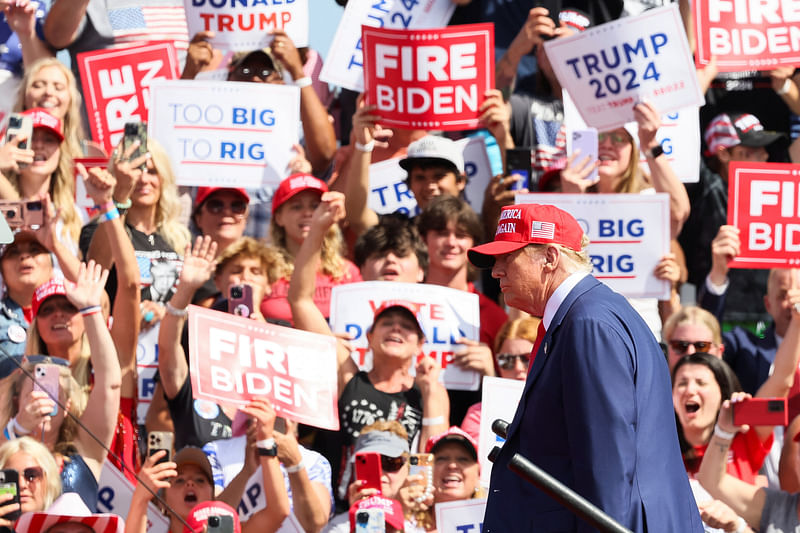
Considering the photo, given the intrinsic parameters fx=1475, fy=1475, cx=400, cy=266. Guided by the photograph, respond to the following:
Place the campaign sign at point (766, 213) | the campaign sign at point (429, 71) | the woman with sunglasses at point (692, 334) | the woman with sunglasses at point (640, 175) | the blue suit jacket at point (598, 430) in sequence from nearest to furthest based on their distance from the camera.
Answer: the blue suit jacket at point (598, 430) → the woman with sunglasses at point (692, 334) → the campaign sign at point (766, 213) → the woman with sunglasses at point (640, 175) → the campaign sign at point (429, 71)

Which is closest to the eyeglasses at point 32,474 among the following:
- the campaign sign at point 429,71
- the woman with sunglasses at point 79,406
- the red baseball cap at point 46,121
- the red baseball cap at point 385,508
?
the woman with sunglasses at point 79,406

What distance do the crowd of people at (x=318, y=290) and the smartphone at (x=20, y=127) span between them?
0.03 meters

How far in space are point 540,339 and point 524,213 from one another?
1.27ft

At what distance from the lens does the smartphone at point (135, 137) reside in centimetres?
753

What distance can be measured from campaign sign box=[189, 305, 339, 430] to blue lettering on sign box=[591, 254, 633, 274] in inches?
65.9

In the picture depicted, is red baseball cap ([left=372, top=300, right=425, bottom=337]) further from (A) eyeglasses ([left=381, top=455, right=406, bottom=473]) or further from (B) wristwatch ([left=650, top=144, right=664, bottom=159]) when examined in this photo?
(B) wristwatch ([left=650, top=144, right=664, bottom=159])

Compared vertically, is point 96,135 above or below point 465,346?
above

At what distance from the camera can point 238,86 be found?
8.26 meters

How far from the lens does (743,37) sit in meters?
8.49

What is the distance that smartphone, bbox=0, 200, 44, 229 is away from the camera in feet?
22.5

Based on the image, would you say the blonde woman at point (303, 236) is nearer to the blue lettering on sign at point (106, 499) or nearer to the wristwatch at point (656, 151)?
the blue lettering on sign at point (106, 499)

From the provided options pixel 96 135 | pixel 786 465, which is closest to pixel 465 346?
pixel 786 465

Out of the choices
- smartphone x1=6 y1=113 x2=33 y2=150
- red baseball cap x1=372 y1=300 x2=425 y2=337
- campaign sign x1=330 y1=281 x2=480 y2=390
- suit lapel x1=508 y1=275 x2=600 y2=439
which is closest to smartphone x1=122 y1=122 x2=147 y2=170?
smartphone x1=6 y1=113 x2=33 y2=150

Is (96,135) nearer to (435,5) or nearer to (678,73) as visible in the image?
(435,5)
